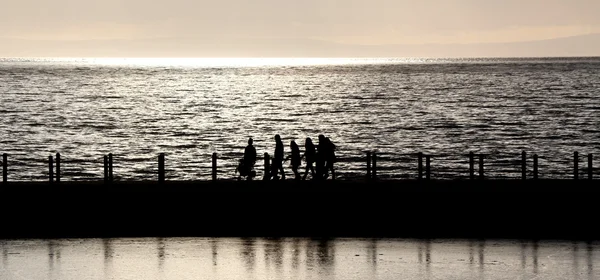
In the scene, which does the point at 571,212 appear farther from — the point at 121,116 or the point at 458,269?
the point at 121,116

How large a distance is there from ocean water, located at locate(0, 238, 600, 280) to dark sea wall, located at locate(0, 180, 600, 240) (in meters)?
1.92

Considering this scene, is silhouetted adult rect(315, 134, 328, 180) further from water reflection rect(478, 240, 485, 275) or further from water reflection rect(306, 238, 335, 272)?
water reflection rect(478, 240, 485, 275)

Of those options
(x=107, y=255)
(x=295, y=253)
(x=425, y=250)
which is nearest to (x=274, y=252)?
(x=295, y=253)

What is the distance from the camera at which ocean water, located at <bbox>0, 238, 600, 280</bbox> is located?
819 inches

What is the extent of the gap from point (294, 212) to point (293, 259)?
19.4 ft

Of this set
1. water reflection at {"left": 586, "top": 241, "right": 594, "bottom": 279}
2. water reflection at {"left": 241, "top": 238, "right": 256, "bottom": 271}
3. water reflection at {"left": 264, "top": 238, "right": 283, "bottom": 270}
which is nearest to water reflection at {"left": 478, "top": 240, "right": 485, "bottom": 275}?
water reflection at {"left": 586, "top": 241, "right": 594, "bottom": 279}

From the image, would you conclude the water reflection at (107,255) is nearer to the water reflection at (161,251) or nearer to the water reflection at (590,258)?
the water reflection at (161,251)

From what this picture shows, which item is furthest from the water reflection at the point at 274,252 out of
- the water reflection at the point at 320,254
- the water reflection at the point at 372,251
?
the water reflection at the point at 372,251

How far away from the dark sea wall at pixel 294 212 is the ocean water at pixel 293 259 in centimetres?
192

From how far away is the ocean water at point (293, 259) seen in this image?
68.3 feet

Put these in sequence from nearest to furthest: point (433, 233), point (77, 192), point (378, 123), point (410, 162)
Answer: point (433, 233), point (77, 192), point (410, 162), point (378, 123)

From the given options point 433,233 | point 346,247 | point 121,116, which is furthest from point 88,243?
point 121,116

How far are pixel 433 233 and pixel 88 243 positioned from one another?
331 inches

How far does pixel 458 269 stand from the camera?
21328 mm
